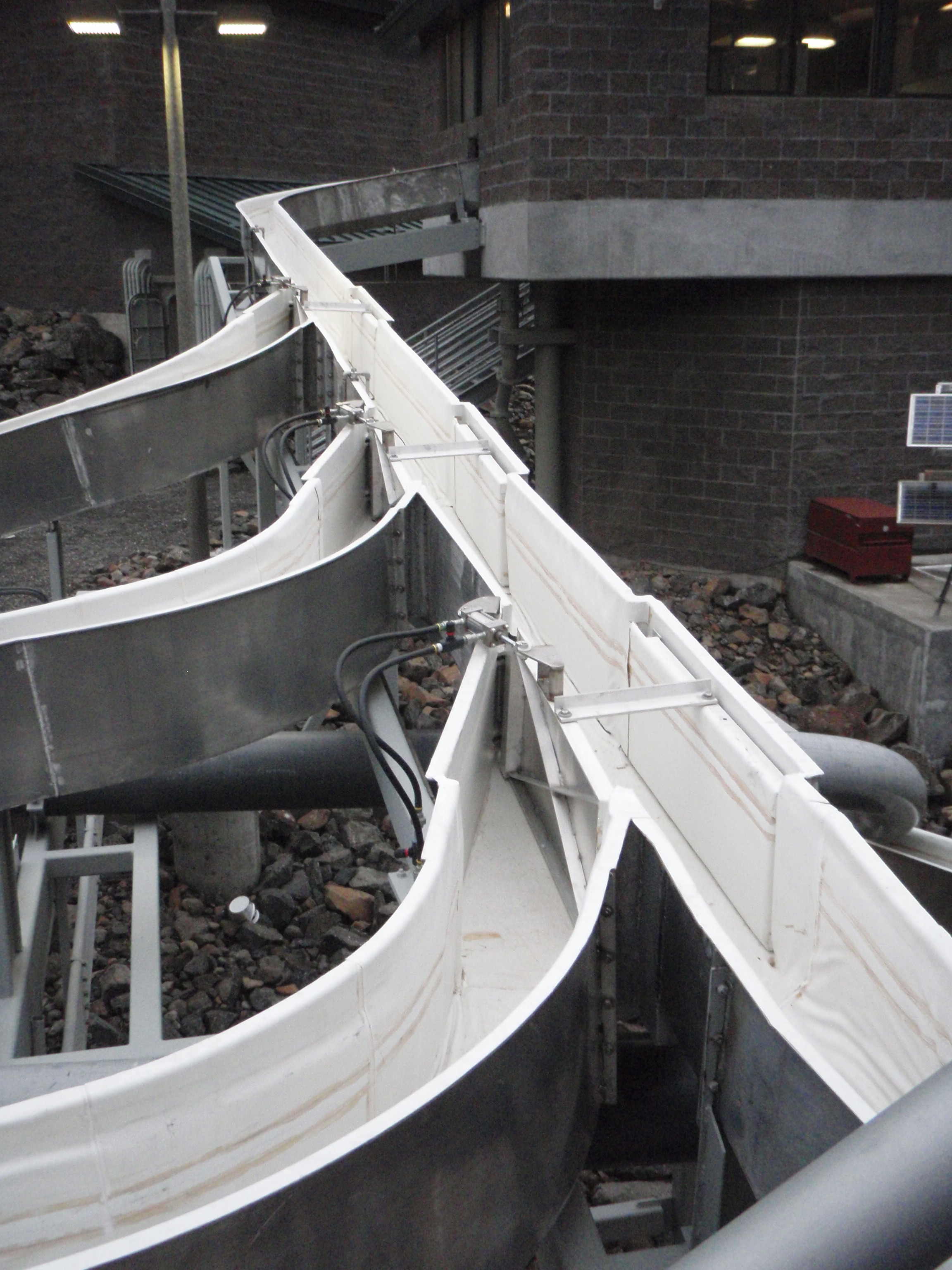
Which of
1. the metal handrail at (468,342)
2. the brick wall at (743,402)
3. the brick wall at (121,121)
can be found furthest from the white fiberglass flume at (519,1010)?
the brick wall at (121,121)

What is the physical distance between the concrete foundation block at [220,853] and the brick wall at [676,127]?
6.99m

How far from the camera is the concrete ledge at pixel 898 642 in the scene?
425 inches

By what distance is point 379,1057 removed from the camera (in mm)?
2369

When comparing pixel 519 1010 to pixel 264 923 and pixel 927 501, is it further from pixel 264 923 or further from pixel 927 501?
pixel 927 501

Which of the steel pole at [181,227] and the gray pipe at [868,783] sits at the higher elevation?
the steel pole at [181,227]

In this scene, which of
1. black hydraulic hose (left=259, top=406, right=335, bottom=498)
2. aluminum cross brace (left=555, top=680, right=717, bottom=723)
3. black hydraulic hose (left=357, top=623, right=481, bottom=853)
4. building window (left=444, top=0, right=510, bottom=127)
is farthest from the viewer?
building window (left=444, top=0, right=510, bottom=127)

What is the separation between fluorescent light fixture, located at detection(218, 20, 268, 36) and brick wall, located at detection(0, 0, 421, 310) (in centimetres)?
881

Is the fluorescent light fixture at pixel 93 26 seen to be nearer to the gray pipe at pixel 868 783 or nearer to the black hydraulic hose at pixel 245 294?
the black hydraulic hose at pixel 245 294

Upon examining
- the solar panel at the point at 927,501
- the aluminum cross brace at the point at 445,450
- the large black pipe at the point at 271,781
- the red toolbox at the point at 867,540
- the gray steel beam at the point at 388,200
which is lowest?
the large black pipe at the point at 271,781

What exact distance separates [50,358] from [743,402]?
39.2ft

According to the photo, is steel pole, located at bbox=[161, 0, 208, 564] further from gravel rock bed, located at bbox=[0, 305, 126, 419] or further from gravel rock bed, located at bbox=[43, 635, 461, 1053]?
gravel rock bed, located at bbox=[0, 305, 126, 419]

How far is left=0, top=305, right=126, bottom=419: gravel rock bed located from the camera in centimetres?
1889

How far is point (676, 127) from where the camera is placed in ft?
39.5

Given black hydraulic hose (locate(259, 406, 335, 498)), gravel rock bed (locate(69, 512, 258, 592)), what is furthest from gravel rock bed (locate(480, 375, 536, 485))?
black hydraulic hose (locate(259, 406, 335, 498))
